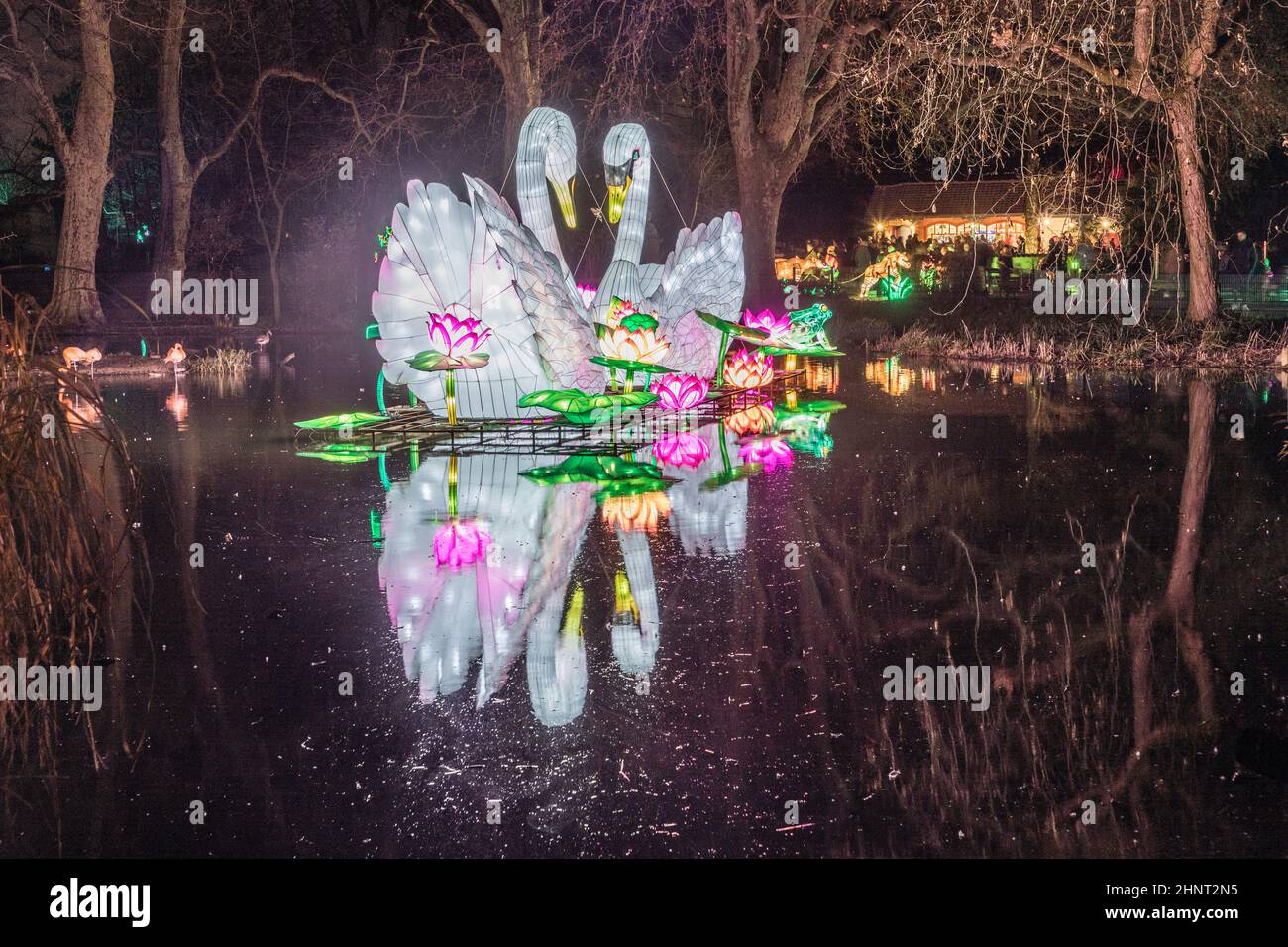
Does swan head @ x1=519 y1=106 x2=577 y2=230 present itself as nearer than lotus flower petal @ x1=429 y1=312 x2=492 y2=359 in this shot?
No

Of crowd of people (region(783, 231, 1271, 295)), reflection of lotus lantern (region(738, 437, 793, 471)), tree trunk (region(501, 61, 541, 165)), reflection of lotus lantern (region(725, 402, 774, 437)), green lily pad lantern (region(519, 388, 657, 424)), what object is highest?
tree trunk (region(501, 61, 541, 165))

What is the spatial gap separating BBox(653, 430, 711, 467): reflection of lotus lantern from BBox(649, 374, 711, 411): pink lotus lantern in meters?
0.77

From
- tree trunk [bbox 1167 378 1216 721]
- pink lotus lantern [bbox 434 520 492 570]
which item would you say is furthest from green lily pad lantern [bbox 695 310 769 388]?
pink lotus lantern [bbox 434 520 492 570]

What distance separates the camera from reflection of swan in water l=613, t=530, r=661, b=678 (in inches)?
221

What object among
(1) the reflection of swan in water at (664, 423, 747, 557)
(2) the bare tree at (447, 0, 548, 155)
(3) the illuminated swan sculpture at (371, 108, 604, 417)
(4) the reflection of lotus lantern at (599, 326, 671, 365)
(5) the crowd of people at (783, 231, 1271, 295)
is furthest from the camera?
(5) the crowd of people at (783, 231, 1271, 295)

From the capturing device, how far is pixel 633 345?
535 inches

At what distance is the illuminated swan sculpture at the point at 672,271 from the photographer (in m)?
14.6

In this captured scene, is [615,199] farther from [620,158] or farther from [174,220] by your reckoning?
[174,220]

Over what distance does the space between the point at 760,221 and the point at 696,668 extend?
20023 mm

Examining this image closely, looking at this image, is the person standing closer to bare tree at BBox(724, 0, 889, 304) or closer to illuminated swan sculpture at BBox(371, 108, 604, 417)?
bare tree at BBox(724, 0, 889, 304)

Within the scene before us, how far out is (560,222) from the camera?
112ft

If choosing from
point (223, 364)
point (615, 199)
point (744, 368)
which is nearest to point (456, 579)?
point (615, 199)
